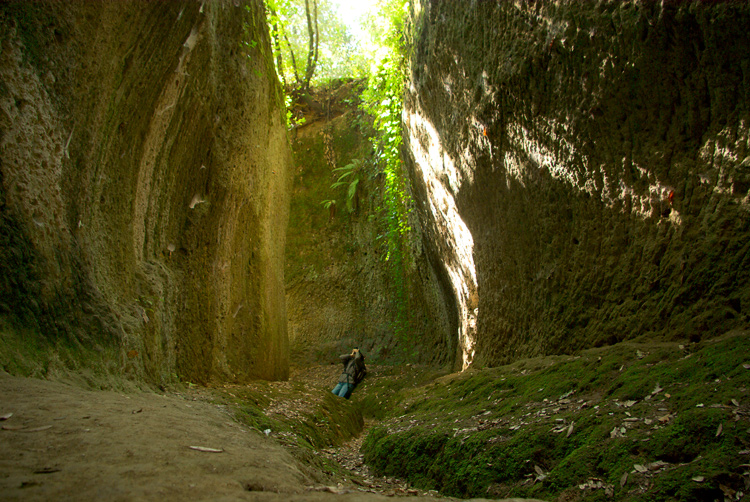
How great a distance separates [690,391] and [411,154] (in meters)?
8.07

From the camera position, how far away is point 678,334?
3.52 metres

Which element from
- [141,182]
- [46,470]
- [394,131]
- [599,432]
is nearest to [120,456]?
[46,470]

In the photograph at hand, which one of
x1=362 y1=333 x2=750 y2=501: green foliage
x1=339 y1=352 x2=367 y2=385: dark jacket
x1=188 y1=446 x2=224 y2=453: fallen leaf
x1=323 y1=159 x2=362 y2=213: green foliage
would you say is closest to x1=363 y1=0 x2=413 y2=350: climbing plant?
x1=323 y1=159 x2=362 y2=213: green foliage

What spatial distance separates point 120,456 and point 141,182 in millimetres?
4069

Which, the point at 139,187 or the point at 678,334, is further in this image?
the point at 139,187

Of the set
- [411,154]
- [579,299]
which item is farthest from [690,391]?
[411,154]

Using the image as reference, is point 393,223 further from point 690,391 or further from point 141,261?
point 690,391

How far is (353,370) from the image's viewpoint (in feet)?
35.9

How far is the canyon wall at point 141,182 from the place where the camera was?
11.8ft

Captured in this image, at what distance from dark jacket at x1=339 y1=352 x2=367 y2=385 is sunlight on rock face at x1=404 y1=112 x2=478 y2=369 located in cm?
322

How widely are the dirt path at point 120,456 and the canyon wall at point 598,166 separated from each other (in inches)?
116

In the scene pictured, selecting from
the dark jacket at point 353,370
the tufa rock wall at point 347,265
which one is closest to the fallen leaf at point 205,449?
the dark jacket at point 353,370

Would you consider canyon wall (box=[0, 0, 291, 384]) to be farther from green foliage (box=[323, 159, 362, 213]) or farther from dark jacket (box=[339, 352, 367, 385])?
green foliage (box=[323, 159, 362, 213])

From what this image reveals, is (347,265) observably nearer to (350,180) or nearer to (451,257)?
(350,180)
